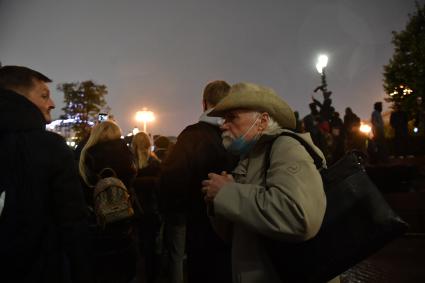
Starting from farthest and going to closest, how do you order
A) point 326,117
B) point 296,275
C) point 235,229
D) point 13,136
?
point 326,117 < point 13,136 < point 235,229 < point 296,275

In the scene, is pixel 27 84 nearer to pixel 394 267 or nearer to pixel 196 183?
pixel 196 183

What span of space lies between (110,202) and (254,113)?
200 cm

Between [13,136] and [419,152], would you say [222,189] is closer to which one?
[13,136]

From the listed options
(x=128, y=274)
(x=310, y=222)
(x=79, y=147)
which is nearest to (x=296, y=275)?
(x=310, y=222)

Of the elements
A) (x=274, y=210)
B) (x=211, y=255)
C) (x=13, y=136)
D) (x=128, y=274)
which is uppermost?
(x=13, y=136)

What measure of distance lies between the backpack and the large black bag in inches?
82.6

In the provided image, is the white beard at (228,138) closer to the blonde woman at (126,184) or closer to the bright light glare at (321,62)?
the blonde woman at (126,184)

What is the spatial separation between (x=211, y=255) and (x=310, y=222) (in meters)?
1.32

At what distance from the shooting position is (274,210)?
183cm

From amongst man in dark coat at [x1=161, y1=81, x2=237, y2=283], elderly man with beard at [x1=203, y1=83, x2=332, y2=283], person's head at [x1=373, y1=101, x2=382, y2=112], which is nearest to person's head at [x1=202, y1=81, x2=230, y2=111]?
man in dark coat at [x1=161, y1=81, x2=237, y2=283]

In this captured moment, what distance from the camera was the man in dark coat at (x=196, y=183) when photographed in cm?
294

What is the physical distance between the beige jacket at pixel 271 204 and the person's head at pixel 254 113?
0.44ft

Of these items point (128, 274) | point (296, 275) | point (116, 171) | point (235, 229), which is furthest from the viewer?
point (116, 171)

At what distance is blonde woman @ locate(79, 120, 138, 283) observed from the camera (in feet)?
12.0
